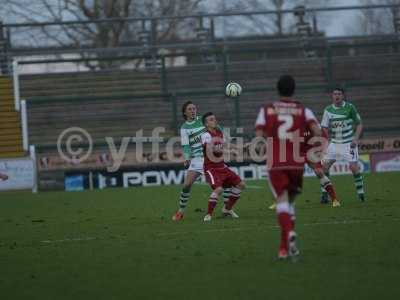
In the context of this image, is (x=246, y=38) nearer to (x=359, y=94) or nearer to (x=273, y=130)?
(x=359, y=94)

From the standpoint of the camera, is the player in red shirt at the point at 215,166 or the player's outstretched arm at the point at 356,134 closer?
the player in red shirt at the point at 215,166

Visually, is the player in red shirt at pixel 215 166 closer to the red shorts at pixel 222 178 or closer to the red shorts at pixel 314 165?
the red shorts at pixel 222 178

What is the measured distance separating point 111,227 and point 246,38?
2465 cm

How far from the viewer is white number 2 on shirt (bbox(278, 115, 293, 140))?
33.0ft

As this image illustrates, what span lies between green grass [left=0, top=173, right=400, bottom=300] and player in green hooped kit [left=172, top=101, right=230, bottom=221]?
69 centimetres

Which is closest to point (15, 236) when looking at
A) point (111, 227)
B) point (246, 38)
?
point (111, 227)

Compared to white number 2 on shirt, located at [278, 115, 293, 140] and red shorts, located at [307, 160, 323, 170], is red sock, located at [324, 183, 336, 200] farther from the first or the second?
white number 2 on shirt, located at [278, 115, 293, 140]

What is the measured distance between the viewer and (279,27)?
39.0 meters

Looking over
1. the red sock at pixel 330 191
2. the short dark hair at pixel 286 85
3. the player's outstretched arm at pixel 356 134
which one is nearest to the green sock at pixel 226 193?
the red sock at pixel 330 191

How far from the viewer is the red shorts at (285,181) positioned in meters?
10.0

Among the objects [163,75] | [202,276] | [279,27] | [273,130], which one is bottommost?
[202,276]

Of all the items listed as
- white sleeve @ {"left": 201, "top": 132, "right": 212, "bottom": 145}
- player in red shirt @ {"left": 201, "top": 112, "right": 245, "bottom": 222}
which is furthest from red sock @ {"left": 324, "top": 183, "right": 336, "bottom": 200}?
white sleeve @ {"left": 201, "top": 132, "right": 212, "bottom": 145}

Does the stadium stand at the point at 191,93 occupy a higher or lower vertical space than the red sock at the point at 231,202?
higher

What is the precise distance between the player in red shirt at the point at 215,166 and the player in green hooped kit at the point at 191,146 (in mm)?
767
